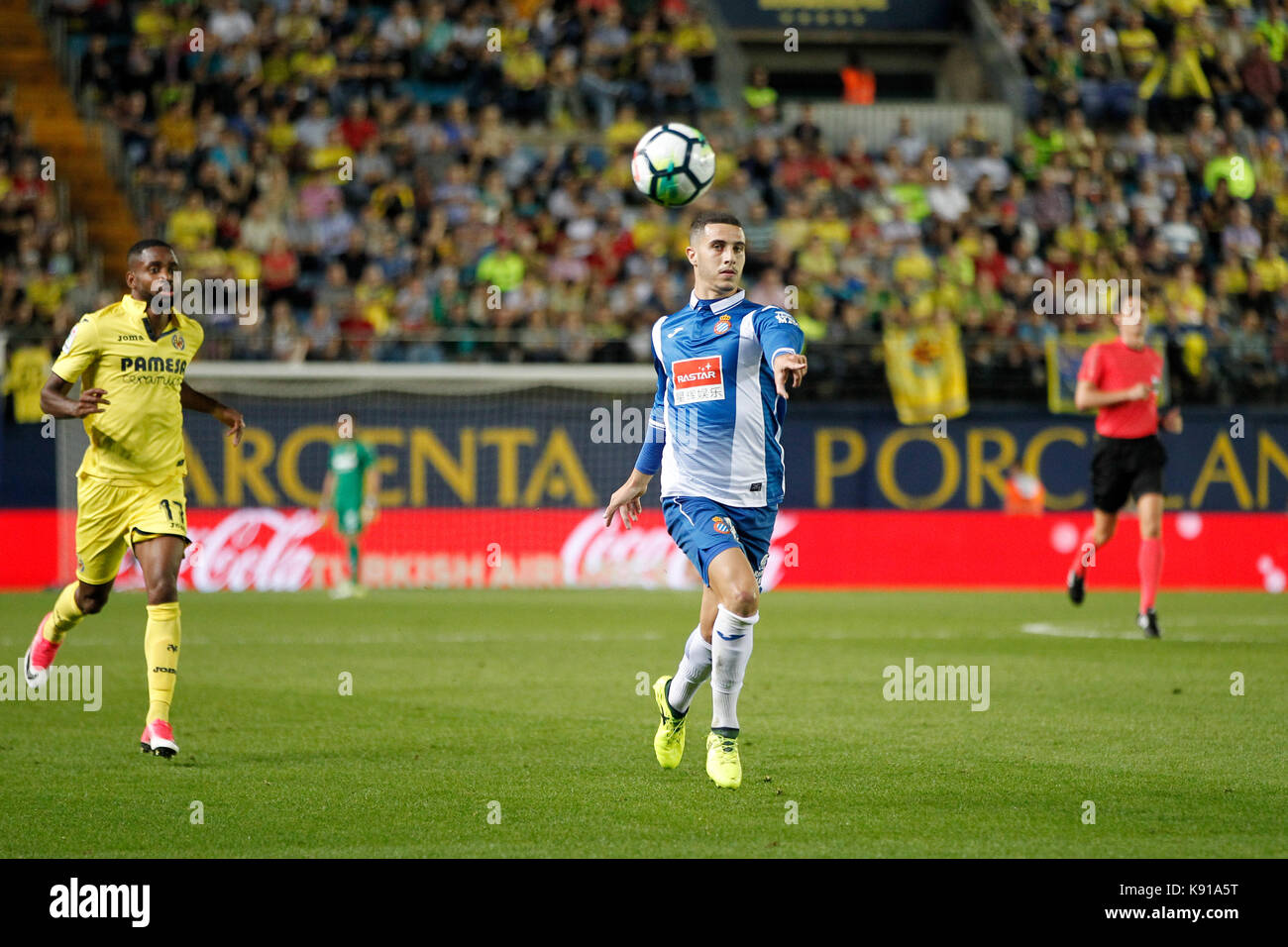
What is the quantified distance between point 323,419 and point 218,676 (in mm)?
9412

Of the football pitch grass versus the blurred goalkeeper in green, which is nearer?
the football pitch grass

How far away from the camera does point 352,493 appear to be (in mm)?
18531

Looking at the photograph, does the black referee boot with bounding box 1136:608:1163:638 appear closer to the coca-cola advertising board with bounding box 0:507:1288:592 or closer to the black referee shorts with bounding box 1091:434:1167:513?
the black referee shorts with bounding box 1091:434:1167:513

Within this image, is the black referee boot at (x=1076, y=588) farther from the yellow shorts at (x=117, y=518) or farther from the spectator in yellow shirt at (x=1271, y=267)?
the spectator in yellow shirt at (x=1271, y=267)

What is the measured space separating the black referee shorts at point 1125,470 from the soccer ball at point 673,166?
531cm

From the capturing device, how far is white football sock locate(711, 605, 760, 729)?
23.1 feet

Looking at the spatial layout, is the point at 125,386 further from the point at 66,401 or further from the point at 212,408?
the point at 212,408

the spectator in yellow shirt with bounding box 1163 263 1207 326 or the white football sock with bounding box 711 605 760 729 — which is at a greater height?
the spectator in yellow shirt with bounding box 1163 263 1207 326

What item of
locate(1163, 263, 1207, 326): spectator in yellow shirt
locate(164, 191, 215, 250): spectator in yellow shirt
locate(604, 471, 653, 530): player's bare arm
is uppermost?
locate(164, 191, 215, 250): spectator in yellow shirt

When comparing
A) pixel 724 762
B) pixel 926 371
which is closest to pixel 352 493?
pixel 926 371

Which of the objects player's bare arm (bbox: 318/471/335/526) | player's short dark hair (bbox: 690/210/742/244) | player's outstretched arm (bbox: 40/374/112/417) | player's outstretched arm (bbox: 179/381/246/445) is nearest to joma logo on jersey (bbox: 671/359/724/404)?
player's short dark hair (bbox: 690/210/742/244)

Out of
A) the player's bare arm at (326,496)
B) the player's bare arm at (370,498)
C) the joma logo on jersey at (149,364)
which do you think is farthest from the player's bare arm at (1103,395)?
the player's bare arm at (326,496)

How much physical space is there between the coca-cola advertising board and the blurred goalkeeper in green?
91 centimetres
